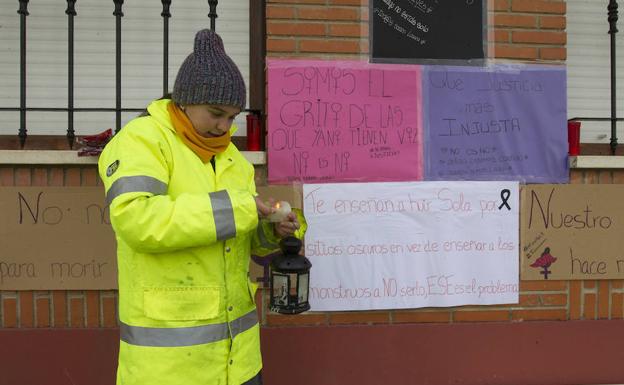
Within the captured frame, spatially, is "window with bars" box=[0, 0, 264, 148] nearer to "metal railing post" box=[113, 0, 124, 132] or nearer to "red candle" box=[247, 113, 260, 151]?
"metal railing post" box=[113, 0, 124, 132]

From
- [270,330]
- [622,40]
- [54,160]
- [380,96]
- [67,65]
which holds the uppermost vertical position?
[622,40]

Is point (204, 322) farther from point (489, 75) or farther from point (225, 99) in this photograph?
point (489, 75)

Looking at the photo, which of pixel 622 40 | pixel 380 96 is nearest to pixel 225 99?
pixel 380 96

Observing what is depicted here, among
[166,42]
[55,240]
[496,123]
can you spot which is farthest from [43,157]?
[496,123]

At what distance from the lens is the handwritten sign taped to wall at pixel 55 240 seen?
115 inches

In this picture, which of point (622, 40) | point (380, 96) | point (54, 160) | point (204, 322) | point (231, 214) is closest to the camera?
point (231, 214)

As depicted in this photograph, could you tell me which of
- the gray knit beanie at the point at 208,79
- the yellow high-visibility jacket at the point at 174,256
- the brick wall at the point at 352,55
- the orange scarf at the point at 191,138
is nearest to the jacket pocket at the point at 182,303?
the yellow high-visibility jacket at the point at 174,256

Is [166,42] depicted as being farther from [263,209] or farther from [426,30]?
[263,209]

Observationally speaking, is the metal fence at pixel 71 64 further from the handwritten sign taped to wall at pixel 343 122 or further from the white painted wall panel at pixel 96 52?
the handwritten sign taped to wall at pixel 343 122

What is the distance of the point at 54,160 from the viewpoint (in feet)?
9.59

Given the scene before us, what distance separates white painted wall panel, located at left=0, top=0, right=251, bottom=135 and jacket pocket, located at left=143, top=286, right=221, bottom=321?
1.70 metres

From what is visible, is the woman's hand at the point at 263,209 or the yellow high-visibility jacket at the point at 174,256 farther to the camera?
the woman's hand at the point at 263,209

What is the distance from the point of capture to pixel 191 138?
1862mm

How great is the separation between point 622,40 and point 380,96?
6.38 ft
